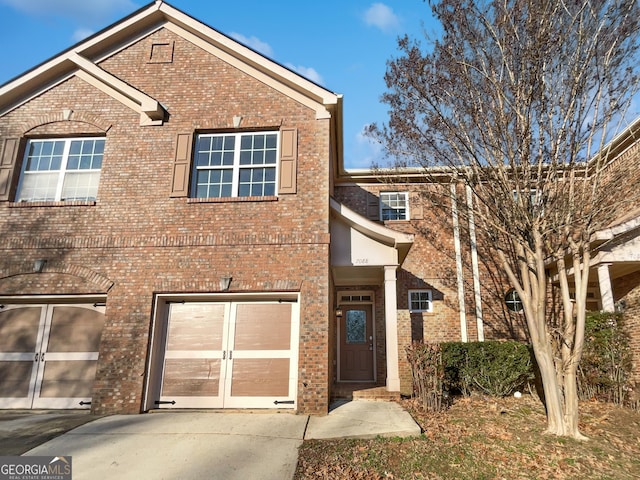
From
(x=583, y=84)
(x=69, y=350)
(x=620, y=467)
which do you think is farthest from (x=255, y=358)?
(x=583, y=84)

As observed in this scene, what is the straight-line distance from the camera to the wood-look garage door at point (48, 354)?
8.05 meters

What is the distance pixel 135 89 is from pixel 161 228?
3.46 metres

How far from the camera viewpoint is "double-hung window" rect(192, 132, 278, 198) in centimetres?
869

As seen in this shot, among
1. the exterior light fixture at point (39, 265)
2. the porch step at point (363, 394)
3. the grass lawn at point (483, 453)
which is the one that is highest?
the exterior light fixture at point (39, 265)

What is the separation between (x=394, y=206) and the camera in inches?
534

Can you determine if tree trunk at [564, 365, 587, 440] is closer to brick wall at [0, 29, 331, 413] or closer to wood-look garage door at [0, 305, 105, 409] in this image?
brick wall at [0, 29, 331, 413]

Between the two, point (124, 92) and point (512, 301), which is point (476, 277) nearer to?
point (512, 301)

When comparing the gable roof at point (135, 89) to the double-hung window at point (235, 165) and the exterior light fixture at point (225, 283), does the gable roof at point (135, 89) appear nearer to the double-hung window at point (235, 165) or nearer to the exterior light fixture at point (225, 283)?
the double-hung window at point (235, 165)

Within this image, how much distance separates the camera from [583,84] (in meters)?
7.48

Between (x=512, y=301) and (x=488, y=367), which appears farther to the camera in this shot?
(x=512, y=301)

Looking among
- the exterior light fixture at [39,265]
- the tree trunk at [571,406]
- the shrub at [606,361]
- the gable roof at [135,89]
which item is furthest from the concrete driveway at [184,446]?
the gable roof at [135,89]

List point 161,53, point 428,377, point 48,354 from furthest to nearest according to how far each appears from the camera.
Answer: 1. point 161,53
2. point 48,354
3. point 428,377

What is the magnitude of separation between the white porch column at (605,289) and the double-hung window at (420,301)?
4.38 metres

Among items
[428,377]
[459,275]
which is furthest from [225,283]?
[459,275]
